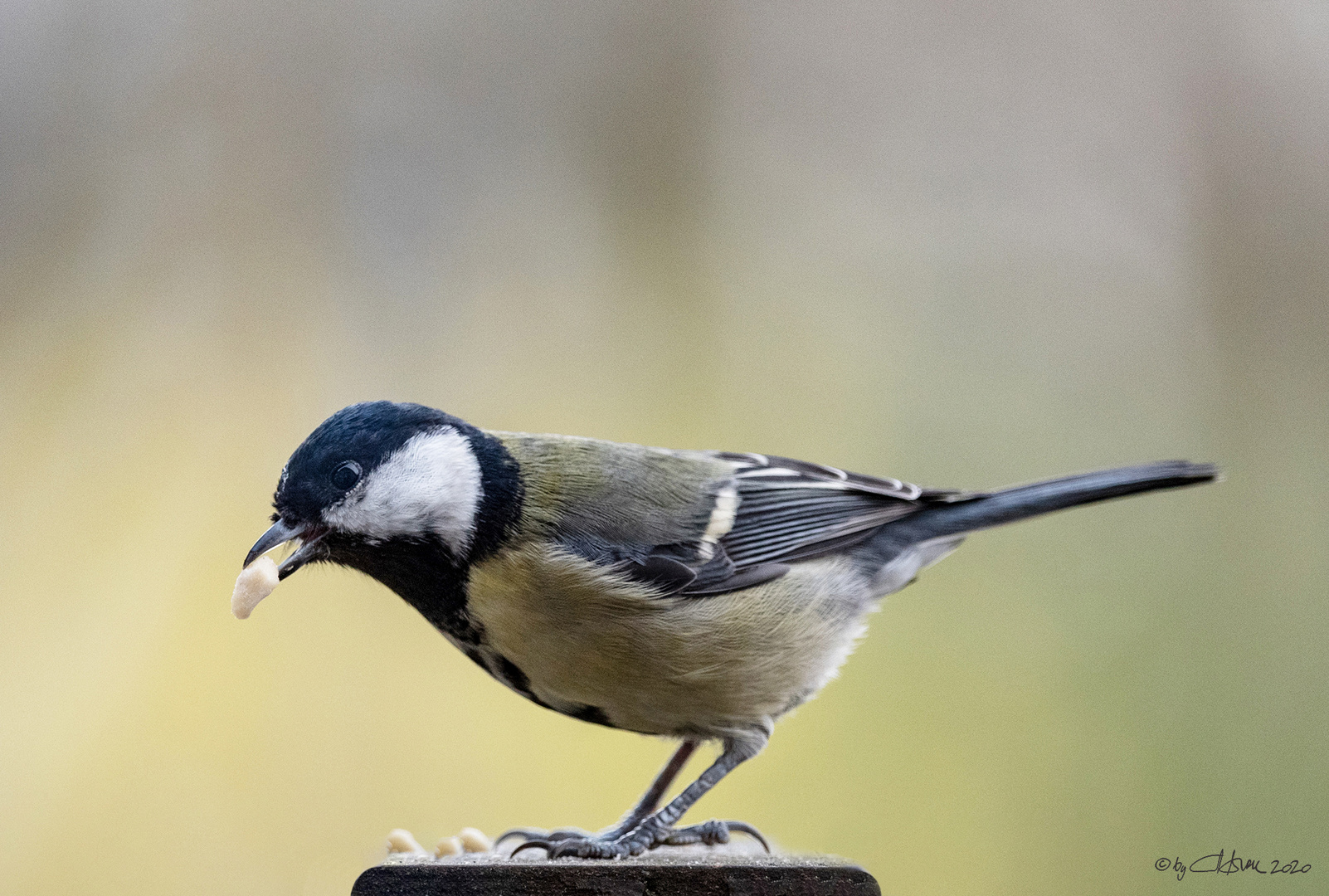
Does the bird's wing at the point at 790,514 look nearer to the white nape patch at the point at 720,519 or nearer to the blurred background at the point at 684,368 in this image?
the white nape patch at the point at 720,519

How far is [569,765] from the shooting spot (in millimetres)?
2137

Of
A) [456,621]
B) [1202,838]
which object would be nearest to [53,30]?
[456,621]

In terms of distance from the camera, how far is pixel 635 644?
111 cm

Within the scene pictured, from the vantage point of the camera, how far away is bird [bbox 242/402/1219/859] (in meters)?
1.06

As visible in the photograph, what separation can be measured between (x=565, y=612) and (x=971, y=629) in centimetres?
147

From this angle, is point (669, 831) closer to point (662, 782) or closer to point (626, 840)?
point (626, 840)

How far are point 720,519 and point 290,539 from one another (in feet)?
1.69

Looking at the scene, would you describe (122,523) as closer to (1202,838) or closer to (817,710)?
(817,710)

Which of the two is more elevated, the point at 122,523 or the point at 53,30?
the point at 53,30

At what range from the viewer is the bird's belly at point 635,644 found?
3.57 ft

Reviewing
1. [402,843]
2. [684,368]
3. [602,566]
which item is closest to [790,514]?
[602,566]

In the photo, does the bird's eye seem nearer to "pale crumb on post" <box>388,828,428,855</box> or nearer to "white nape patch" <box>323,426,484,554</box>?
"white nape patch" <box>323,426,484,554</box>

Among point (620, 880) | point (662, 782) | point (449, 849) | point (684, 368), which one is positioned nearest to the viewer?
point (620, 880)

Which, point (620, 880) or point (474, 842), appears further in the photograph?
point (474, 842)
